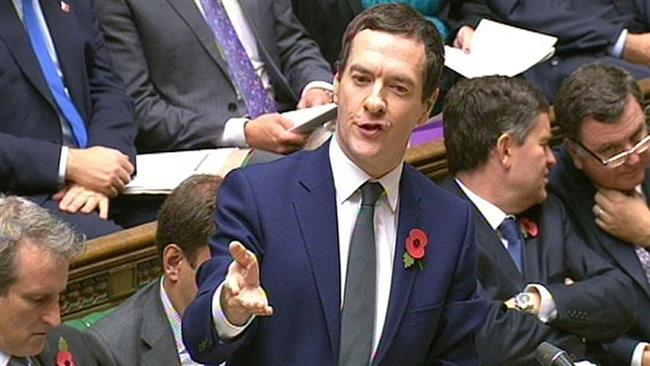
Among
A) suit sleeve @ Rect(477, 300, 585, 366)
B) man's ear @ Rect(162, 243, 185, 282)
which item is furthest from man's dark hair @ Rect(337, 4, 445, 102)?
suit sleeve @ Rect(477, 300, 585, 366)

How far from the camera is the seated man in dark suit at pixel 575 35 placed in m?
3.98

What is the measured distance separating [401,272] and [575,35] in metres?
2.15

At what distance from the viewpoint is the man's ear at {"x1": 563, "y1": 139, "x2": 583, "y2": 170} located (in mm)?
3184

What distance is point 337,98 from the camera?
6.76 ft

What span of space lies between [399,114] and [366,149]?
69 mm

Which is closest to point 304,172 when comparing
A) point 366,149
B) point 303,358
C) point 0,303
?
point 366,149

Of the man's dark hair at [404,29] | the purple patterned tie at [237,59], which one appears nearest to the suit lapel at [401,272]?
the man's dark hair at [404,29]

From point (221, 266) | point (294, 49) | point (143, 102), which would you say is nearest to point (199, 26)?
point (143, 102)

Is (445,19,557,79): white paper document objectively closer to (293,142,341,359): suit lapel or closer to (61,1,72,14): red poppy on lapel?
(61,1,72,14): red poppy on lapel

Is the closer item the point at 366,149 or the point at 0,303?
the point at 366,149

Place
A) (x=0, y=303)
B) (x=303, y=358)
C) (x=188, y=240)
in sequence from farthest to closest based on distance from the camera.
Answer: (x=188, y=240) → (x=0, y=303) → (x=303, y=358)

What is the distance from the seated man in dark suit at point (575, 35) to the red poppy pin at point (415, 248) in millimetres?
1974

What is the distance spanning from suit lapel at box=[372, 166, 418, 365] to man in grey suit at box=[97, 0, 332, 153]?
4.09 ft

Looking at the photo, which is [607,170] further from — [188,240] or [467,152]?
[188,240]
